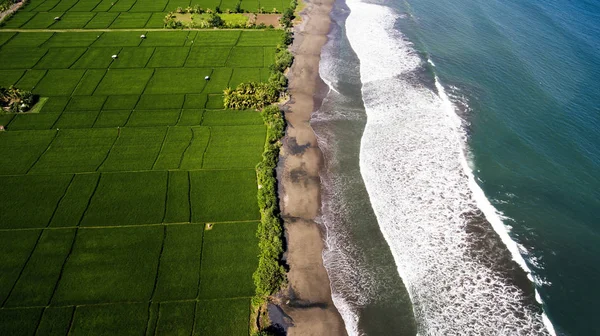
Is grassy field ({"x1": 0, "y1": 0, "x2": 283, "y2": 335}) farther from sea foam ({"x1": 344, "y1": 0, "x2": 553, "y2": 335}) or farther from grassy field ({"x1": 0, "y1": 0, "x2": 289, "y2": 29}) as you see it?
sea foam ({"x1": 344, "y1": 0, "x2": 553, "y2": 335})

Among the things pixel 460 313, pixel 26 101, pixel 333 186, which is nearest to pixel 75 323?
pixel 333 186

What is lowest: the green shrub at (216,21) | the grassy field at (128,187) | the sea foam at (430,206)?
the grassy field at (128,187)

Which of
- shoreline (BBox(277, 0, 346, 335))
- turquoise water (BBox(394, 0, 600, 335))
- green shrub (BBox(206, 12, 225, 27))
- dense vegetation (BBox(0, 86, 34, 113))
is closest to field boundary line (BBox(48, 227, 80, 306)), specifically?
shoreline (BBox(277, 0, 346, 335))

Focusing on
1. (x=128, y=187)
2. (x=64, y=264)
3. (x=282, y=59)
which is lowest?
(x=64, y=264)

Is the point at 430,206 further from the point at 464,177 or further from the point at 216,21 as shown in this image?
the point at 216,21

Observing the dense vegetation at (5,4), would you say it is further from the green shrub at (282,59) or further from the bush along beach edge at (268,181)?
the green shrub at (282,59)

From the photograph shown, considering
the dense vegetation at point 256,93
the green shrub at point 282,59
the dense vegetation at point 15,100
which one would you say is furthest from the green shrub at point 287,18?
the dense vegetation at point 15,100

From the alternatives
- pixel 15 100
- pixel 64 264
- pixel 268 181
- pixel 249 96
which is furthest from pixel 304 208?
pixel 15 100
